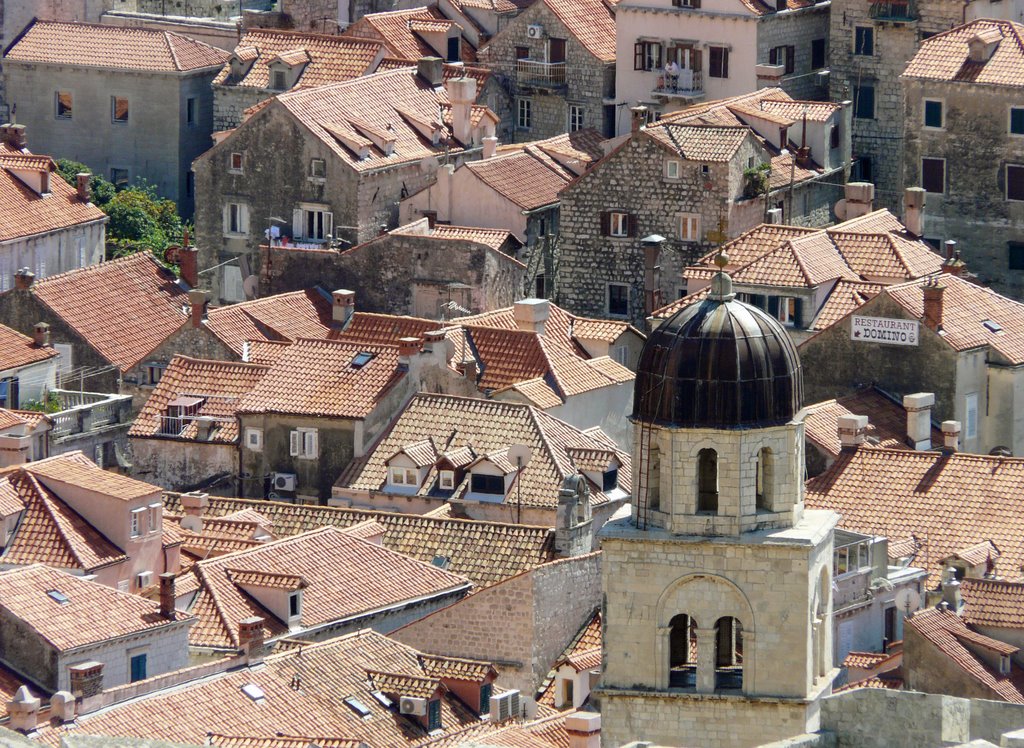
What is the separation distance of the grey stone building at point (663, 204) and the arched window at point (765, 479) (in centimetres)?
4601

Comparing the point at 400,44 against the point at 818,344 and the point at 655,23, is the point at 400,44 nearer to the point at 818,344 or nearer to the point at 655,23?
the point at 655,23

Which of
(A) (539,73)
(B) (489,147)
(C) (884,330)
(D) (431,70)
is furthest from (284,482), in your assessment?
(A) (539,73)

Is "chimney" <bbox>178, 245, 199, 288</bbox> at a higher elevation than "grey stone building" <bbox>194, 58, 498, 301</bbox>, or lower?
lower

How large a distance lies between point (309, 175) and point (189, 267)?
410 cm

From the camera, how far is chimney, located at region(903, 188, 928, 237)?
114m

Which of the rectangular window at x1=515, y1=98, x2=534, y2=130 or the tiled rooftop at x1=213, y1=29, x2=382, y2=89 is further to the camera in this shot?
the rectangular window at x1=515, y1=98, x2=534, y2=130

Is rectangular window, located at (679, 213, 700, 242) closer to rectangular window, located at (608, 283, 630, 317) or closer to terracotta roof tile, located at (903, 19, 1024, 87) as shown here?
rectangular window, located at (608, 283, 630, 317)

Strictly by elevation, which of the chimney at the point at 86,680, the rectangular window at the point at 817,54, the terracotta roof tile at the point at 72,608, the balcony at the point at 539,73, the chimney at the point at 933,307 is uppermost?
the rectangular window at the point at 817,54

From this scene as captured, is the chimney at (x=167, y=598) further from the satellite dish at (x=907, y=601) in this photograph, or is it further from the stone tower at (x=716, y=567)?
the stone tower at (x=716, y=567)

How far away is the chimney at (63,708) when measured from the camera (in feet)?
253

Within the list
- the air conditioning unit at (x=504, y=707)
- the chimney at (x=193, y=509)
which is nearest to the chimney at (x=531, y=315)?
the chimney at (x=193, y=509)

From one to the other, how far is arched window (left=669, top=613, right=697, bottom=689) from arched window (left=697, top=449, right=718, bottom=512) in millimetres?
1689

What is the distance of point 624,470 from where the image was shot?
319ft

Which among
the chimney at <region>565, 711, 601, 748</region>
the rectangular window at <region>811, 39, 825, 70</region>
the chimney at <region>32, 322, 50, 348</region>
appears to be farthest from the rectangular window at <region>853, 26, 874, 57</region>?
the chimney at <region>565, 711, 601, 748</region>
